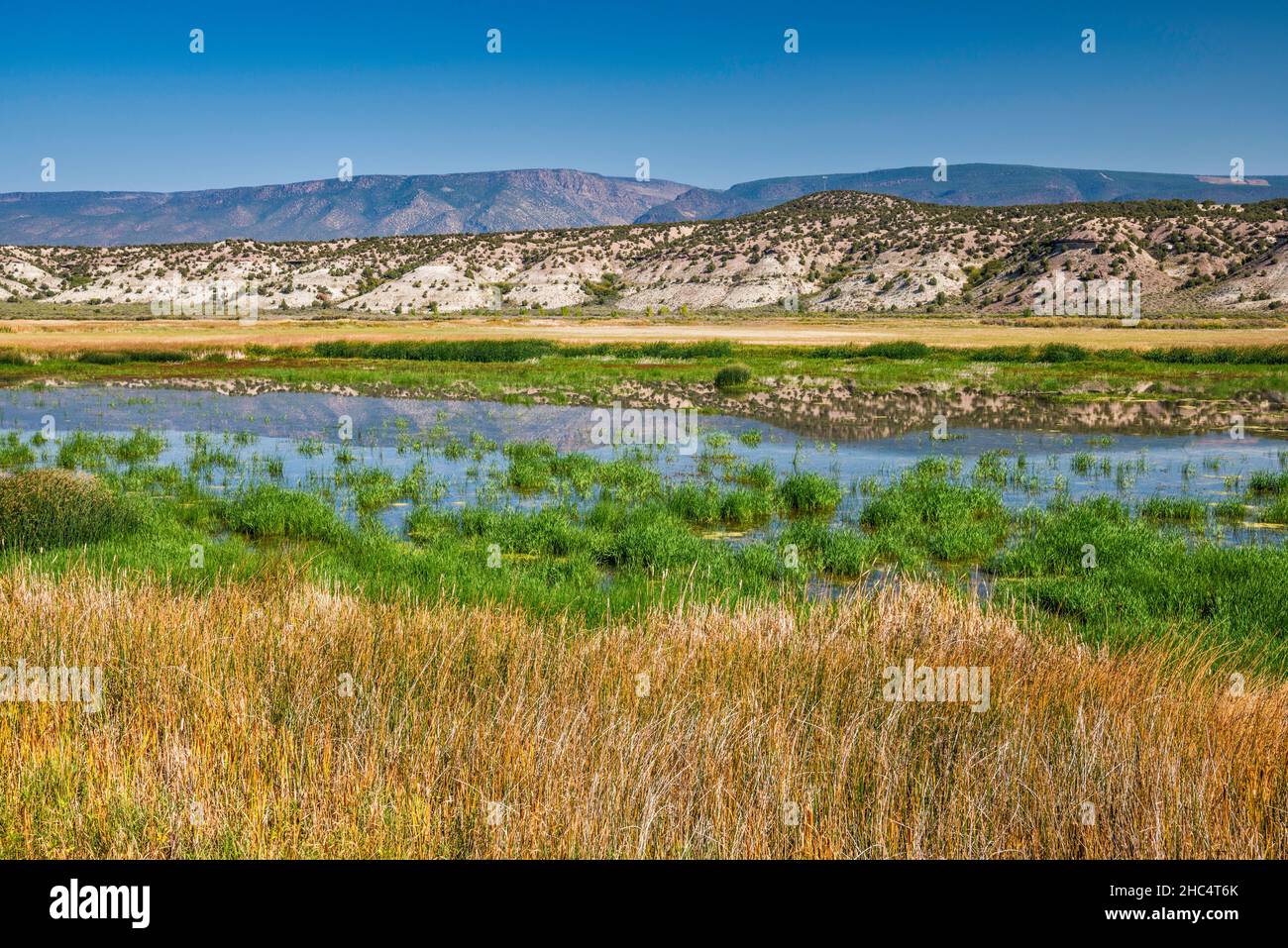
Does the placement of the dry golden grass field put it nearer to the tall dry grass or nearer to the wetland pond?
the wetland pond

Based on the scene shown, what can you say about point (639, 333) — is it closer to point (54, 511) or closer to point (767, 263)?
point (767, 263)

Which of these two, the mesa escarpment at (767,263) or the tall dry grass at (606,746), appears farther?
the mesa escarpment at (767,263)

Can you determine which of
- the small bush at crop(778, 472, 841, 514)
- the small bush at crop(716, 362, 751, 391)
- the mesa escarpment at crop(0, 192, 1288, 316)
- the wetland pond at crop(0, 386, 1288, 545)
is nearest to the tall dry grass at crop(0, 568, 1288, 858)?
the wetland pond at crop(0, 386, 1288, 545)

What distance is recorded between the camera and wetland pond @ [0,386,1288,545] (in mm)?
19016

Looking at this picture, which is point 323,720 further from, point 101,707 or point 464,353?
point 464,353

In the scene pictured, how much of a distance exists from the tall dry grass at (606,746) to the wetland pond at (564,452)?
26.5 feet

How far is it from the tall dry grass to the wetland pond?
809cm
